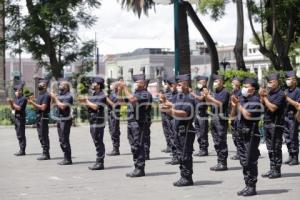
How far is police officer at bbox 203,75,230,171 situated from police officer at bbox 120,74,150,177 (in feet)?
4.83

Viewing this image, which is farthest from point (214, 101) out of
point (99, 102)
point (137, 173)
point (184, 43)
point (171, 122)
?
point (184, 43)

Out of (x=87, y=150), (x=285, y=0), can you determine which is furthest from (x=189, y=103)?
(x=285, y=0)

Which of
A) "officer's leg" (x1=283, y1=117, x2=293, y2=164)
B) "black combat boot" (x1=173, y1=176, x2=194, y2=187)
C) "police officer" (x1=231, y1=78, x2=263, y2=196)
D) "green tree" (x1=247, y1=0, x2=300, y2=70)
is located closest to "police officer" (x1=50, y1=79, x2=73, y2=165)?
"black combat boot" (x1=173, y1=176, x2=194, y2=187)

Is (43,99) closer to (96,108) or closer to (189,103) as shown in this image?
(96,108)

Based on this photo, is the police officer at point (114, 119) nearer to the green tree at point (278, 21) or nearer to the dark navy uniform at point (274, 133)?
the dark navy uniform at point (274, 133)

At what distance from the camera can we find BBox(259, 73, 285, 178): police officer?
996 centimetres

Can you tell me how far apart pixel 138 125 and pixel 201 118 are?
3089 mm

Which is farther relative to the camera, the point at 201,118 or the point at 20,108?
the point at 20,108

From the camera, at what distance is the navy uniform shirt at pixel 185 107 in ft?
30.6

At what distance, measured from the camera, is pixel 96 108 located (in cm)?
1136

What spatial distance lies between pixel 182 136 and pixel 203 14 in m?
20.7

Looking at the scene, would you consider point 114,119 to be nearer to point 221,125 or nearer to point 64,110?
point 64,110

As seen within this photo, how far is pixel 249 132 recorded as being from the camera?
883cm

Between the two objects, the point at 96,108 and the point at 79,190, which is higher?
the point at 96,108
